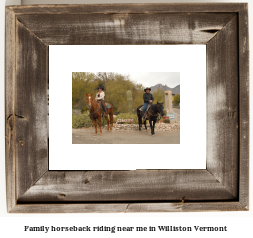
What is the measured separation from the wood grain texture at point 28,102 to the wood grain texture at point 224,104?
2.13ft

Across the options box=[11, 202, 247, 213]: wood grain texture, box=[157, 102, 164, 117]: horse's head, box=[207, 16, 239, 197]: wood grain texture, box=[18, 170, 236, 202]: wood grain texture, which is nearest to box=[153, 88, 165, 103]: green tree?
box=[157, 102, 164, 117]: horse's head

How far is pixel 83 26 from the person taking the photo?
738mm

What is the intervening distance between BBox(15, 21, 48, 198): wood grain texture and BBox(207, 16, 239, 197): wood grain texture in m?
0.65

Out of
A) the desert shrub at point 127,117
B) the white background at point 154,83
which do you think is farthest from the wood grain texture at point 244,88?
the desert shrub at point 127,117

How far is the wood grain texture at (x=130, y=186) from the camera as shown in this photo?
2.47ft
